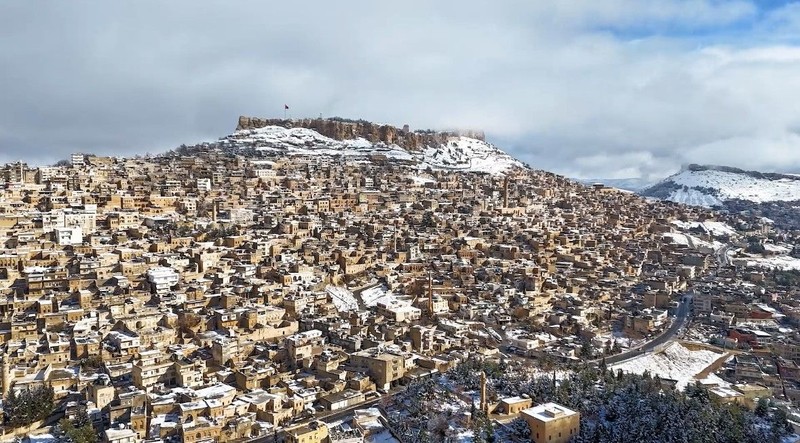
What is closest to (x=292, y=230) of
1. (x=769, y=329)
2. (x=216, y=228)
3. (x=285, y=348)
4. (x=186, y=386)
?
(x=216, y=228)

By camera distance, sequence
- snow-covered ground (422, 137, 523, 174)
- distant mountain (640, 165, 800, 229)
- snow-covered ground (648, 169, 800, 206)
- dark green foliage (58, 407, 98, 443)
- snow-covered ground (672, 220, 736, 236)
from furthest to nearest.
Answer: snow-covered ground (648, 169, 800, 206) < distant mountain (640, 165, 800, 229) < snow-covered ground (422, 137, 523, 174) < snow-covered ground (672, 220, 736, 236) < dark green foliage (58, 407, 98, 443)

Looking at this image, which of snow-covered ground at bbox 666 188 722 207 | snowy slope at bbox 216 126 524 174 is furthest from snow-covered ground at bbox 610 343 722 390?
snow-covered ground at bbox 666 188 722 207

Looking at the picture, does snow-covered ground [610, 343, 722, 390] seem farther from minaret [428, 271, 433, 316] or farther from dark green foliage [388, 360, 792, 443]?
minaret [428, 271, 433, 316]

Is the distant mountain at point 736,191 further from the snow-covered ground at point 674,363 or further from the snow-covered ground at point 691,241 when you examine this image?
the snow-covered ground at point 674,363

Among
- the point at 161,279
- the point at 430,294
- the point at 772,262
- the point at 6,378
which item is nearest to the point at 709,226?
the point at 772,262

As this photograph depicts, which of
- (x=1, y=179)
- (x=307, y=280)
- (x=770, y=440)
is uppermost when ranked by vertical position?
(x=1, y=179)

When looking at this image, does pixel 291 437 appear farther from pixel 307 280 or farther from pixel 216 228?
pixel 216 228
